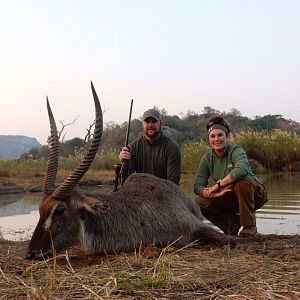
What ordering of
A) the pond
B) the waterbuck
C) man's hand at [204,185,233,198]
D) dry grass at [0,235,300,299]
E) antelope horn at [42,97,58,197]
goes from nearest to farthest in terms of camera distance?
dry grass at [0,235,300,299] < the waterbuck < antelope horn at [42,97,58,197] < man's hand at [204,185,233,198] < the pond

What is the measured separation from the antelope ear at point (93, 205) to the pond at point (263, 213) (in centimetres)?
224

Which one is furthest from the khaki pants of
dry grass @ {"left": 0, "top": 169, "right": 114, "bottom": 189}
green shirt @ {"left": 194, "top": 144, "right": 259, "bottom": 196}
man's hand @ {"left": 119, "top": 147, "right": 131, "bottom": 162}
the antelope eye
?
dry grass @ {"left": 0, "top": 169, "right": 114, "bottom": 189}

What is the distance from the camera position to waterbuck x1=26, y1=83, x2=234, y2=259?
4.19m

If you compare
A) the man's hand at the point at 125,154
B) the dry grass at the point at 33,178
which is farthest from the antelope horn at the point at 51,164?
Answer: the dry grass at the point at 33,178

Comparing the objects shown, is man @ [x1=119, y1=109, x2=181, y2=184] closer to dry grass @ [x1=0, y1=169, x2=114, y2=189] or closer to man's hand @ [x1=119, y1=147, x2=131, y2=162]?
man's hand @ [x1=119, y1=147, x2=131, y2=162]

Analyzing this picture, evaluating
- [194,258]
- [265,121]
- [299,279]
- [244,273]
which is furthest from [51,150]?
[265,121]

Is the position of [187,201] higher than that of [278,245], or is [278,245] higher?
[187,201]

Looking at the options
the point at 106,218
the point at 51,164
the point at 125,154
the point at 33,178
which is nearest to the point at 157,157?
the point at 125,154

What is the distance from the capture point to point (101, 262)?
4.01 metres

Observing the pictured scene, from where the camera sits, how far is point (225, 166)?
600 cm

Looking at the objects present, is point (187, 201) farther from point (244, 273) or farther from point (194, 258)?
point (244, 273)

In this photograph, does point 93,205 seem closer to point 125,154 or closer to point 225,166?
point 125,154

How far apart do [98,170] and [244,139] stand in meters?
5.20

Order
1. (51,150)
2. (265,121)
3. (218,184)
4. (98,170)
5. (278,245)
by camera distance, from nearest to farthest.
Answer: (51,150)
(278,245)
(218,184)
(98,170)
(265,121)
